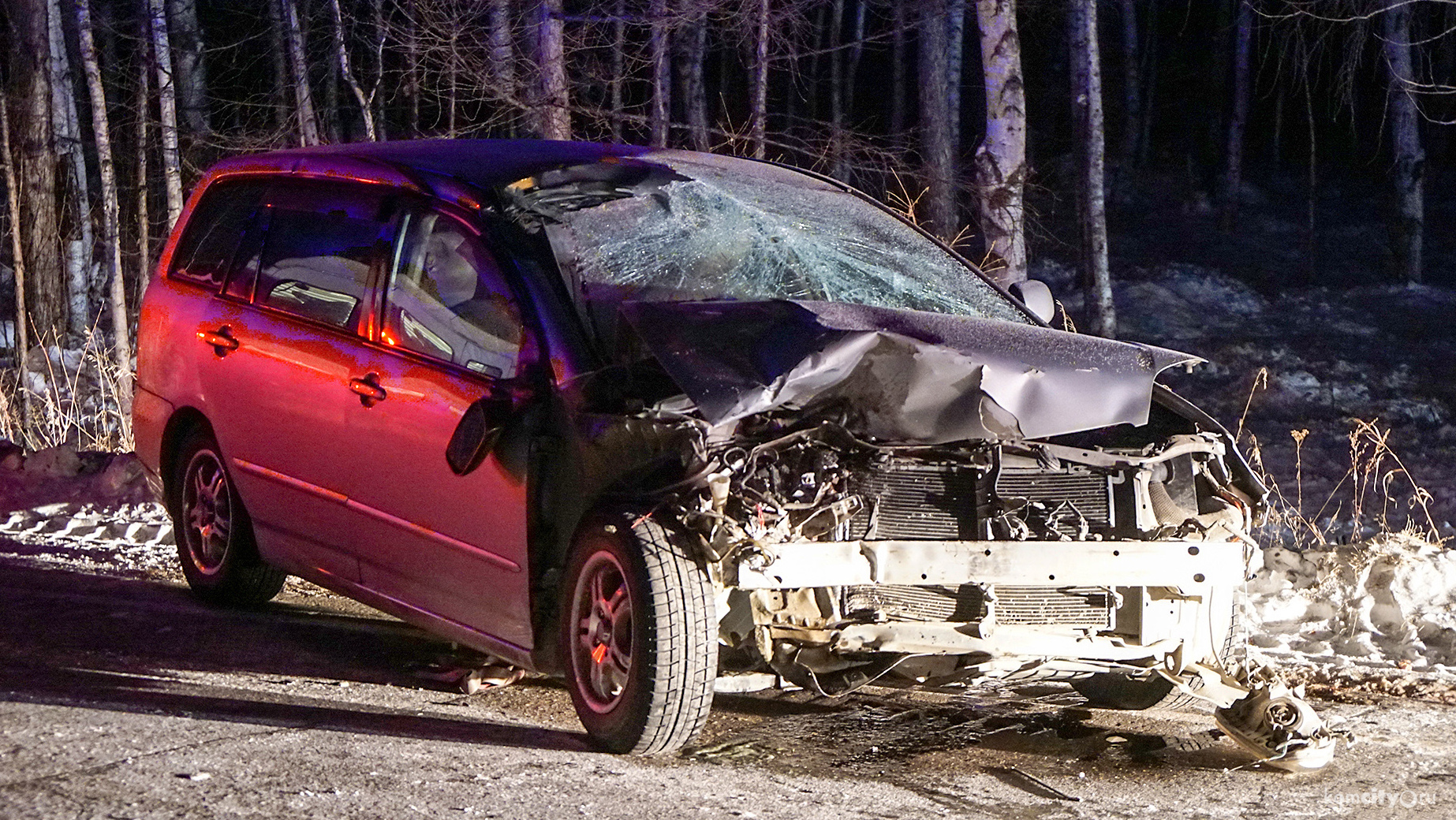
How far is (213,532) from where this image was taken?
6461mm

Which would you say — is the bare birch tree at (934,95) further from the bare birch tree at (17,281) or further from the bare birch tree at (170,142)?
the bare birch tree at (17,281)

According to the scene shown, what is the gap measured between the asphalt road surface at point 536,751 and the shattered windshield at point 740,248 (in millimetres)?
1369

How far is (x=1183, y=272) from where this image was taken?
2705 centimetres

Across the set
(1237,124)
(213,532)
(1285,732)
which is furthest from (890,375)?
(1237,124)

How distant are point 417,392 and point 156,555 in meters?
3.45

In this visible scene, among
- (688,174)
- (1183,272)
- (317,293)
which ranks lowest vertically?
(1183,272)

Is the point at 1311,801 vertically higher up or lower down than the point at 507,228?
lower down

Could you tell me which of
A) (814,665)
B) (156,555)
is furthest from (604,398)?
(156,555)

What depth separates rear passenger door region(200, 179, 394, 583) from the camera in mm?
5434

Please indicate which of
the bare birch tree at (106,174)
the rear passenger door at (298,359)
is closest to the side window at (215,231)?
the rear passenger door at (298,359)

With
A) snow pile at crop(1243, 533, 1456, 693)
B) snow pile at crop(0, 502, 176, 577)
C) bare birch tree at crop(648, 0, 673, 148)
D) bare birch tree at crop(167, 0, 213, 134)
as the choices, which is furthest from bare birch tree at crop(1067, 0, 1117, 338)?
bare birch tree at crop(167, 0, 213, 134)

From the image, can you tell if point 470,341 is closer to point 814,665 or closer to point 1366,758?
point 814,665

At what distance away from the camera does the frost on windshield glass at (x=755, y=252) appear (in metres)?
5.07

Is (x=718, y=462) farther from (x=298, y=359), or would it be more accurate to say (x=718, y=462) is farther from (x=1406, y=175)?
(x=1406, y=175)
